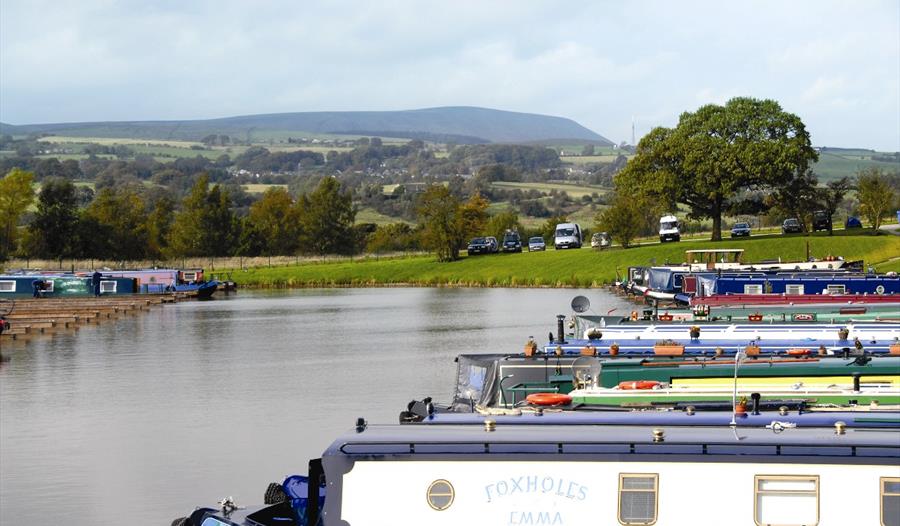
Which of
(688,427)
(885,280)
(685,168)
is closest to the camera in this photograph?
(688,427)

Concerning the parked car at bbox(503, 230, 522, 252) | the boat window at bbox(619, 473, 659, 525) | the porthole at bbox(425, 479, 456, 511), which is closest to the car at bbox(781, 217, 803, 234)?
the parked car at bbox(503, 230, 522, 252)

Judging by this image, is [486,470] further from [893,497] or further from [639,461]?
[893,497]

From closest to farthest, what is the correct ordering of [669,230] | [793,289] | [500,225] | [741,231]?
[793,289], [741,231], [669,230], [500,225]

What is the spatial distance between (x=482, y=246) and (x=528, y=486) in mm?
105994

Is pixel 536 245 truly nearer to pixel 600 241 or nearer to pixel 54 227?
pixel 600 241

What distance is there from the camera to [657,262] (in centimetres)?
9719

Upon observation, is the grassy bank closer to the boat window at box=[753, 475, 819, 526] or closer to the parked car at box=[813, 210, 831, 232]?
the parked car at box=[813, 210, 831, 232]

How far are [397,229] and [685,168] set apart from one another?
172ft

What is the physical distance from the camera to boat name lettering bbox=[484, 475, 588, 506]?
12.4 m

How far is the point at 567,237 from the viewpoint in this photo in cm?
11700

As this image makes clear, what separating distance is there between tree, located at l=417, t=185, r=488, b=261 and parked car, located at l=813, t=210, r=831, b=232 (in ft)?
92.4

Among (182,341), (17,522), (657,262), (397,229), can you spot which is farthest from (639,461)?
(397,229)

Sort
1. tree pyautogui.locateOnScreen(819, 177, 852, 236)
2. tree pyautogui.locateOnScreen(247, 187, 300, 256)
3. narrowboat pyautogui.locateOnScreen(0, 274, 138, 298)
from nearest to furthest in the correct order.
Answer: narrowboat pyautogui.locateOnScreen(0, 274, 138, 298) → tree pyautogui.locateOnScreen(819, 177, 852, 236) → tree pyautogui.locateOnScreen(247, 187, 300, 256)

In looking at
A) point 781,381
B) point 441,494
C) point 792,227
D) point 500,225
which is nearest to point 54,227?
point 500,225
